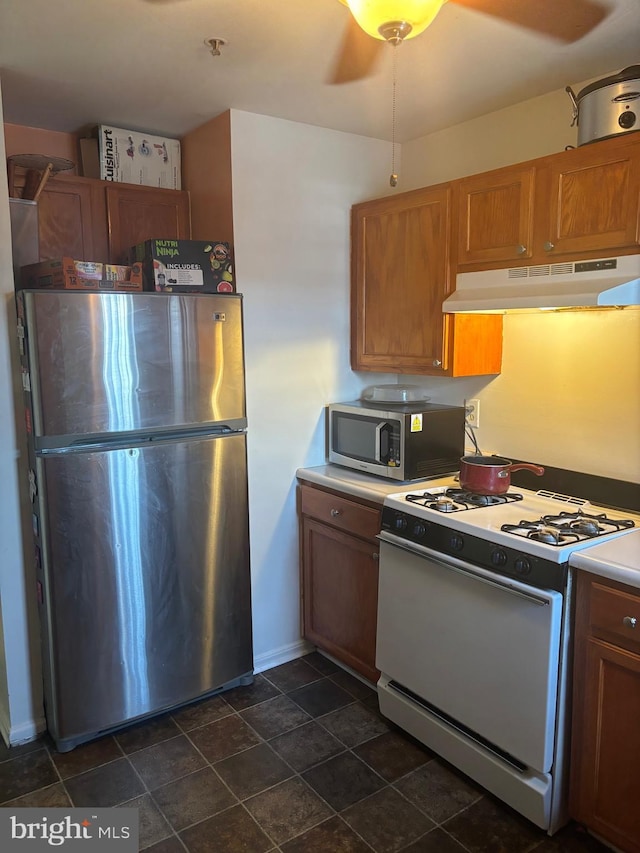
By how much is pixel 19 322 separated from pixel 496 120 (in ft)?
6.76

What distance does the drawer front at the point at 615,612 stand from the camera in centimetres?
170

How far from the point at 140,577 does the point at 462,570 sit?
121cm

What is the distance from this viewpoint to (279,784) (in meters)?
2.19

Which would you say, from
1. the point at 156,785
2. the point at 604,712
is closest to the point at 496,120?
the point at 604,712

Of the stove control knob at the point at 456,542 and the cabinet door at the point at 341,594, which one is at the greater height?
the stove control knob at the point at 456,542

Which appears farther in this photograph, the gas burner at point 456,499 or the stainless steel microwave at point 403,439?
the stainless steel microwave at point 403,439

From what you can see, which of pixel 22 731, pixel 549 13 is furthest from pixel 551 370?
pixel 22 731

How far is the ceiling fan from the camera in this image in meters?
1.42

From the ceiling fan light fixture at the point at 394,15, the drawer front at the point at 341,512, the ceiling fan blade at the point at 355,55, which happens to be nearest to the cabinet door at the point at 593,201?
the ceiling fan blade at the point at 355,55

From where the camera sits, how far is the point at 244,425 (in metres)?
2.65

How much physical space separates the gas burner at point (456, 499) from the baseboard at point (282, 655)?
110 cm

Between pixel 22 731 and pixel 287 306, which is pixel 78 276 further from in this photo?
pixel 22 731

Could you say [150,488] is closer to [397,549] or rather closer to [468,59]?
[397,549]

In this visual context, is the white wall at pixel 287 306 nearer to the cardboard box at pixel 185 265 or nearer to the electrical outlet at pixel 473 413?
the cardboard box at pixel 185 265
